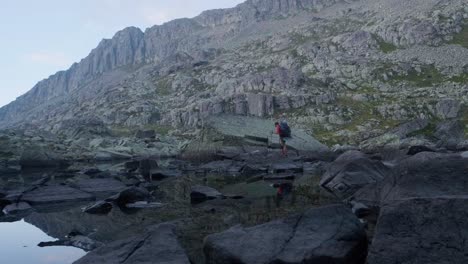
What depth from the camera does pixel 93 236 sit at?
14.9 m

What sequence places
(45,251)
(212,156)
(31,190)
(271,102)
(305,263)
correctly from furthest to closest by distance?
1. (271,102)
2. (212,156)
3. (31,190)
4. (45,251)
5. (305,263)

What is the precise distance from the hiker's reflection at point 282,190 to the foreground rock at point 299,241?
771cm

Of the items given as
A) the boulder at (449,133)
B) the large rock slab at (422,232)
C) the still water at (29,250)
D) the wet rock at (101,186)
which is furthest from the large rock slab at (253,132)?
the large rock slab at (422,232)

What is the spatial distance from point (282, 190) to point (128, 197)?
8.89 meters

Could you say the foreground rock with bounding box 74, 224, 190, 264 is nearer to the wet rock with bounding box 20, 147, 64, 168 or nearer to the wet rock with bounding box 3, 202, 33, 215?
the wet rock with bounding box 3, 202, 33, 215

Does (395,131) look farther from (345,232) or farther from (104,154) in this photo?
(345,232)

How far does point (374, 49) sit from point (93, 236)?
203299 millimetres

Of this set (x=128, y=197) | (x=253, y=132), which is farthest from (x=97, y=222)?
(x=253, y=132)

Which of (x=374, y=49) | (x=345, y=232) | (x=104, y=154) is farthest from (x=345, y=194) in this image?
(x=374, y=49)

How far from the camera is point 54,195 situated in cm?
Answer: 2448

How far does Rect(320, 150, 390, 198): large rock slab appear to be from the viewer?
23.7 metres

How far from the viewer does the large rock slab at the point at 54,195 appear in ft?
76.9

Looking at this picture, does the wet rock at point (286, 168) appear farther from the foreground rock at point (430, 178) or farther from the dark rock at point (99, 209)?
the foreground rock at point (430, 178)

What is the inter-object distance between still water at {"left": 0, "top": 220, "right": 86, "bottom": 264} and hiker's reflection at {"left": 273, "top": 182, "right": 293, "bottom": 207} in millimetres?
9474
